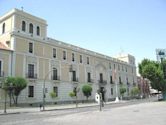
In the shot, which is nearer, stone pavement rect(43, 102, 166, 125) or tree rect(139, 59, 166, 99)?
stone pavement rect(43, 102, 166, 125)

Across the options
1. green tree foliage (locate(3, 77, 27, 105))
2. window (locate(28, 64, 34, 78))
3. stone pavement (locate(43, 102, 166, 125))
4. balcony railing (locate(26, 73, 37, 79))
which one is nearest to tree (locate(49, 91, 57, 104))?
balcony railing (locate(26, 73, 37, 79))

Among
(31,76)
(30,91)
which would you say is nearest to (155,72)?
(31,76)

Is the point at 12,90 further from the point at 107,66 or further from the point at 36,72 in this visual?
the point at 107,66

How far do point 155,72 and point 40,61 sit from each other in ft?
76.0

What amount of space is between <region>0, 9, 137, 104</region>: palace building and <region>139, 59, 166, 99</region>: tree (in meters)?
13.0

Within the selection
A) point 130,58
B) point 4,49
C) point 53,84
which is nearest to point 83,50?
point 53,84

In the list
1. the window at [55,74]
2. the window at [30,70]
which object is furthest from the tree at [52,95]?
the window at [30,70]

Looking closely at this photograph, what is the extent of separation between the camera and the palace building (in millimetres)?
37906

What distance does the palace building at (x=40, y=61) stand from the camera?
37.9 m

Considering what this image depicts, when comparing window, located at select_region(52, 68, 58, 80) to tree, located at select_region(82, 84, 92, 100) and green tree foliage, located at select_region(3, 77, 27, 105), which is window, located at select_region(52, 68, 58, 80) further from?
green tree foliage, located at select_region(3, 77, 27, 105)

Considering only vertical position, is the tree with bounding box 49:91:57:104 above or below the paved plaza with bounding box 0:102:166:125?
above

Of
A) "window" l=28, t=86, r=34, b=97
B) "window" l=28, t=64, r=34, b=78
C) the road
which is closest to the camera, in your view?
the road

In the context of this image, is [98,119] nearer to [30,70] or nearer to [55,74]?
[30,70]

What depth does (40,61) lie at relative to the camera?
4241cm
